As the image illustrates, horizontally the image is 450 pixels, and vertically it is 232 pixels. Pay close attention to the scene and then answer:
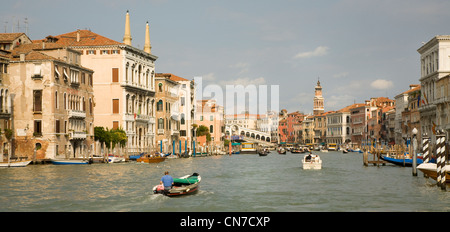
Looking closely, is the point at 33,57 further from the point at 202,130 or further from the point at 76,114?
the point at 202,130

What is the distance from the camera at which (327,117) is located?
434 ft

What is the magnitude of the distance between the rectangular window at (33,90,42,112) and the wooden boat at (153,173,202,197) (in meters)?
21.8

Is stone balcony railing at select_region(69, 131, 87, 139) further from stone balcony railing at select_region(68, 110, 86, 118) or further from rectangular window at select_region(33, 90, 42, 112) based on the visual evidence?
rectangular window at select_region(33, 90, 42, 112)

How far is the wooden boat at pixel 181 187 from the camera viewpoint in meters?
19.5

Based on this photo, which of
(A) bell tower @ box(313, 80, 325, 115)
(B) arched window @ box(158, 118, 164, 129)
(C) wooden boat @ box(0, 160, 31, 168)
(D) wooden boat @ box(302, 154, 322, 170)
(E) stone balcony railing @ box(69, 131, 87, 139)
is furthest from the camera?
(A) bell tower @ box(313, 80, 325, 115)

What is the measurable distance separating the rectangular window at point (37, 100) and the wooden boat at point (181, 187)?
21.8m

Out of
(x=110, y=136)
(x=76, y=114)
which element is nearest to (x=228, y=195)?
(x=76, y=114)

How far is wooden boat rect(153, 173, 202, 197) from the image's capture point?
64.1ft

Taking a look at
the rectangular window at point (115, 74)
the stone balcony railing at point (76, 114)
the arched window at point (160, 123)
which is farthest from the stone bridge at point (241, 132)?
the stone balcony railing at point (76, 114)

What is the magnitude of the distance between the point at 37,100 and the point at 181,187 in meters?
23.8

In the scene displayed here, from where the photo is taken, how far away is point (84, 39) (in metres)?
55.9

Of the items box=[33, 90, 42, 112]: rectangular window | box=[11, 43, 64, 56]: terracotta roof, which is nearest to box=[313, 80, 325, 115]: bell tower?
box=[11, 43, 64, 56]: terracotta roof
